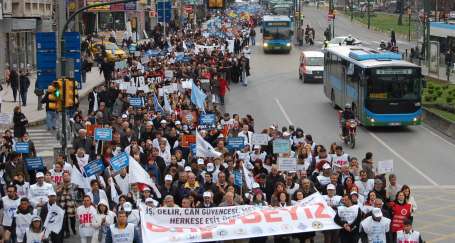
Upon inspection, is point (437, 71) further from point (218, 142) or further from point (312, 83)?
point (218, 142)

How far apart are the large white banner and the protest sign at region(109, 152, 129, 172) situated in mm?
2788

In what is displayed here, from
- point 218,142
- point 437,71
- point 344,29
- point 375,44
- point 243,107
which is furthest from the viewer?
point 344,29

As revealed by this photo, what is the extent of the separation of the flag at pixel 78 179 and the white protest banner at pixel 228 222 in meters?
3.61

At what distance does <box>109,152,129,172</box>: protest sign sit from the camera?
17.7 metres

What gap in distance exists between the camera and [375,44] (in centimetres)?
8169

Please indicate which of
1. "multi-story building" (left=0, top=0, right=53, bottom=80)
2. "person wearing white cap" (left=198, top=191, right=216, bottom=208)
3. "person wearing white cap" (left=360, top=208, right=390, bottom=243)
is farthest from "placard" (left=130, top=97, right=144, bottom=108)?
"multi-story building" (left=0, top=0, right=53, bottom=80)

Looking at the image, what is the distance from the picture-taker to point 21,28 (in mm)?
50219

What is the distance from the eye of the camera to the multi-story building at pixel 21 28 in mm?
47441

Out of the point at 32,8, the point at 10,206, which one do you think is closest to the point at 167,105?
the point at 10,206

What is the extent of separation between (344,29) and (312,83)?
58199 millimetres

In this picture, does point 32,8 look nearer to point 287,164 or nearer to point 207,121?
point 207,121

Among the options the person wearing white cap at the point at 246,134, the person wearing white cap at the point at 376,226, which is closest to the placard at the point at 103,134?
the person wearing white cap at the point at 246,134

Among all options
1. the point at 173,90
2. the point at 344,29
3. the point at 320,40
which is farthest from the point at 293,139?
the point at 344,29

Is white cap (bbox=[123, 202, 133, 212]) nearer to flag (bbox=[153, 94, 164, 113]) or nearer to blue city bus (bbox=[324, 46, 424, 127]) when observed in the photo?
flag (bbox=[153, 94, 164, 113])
